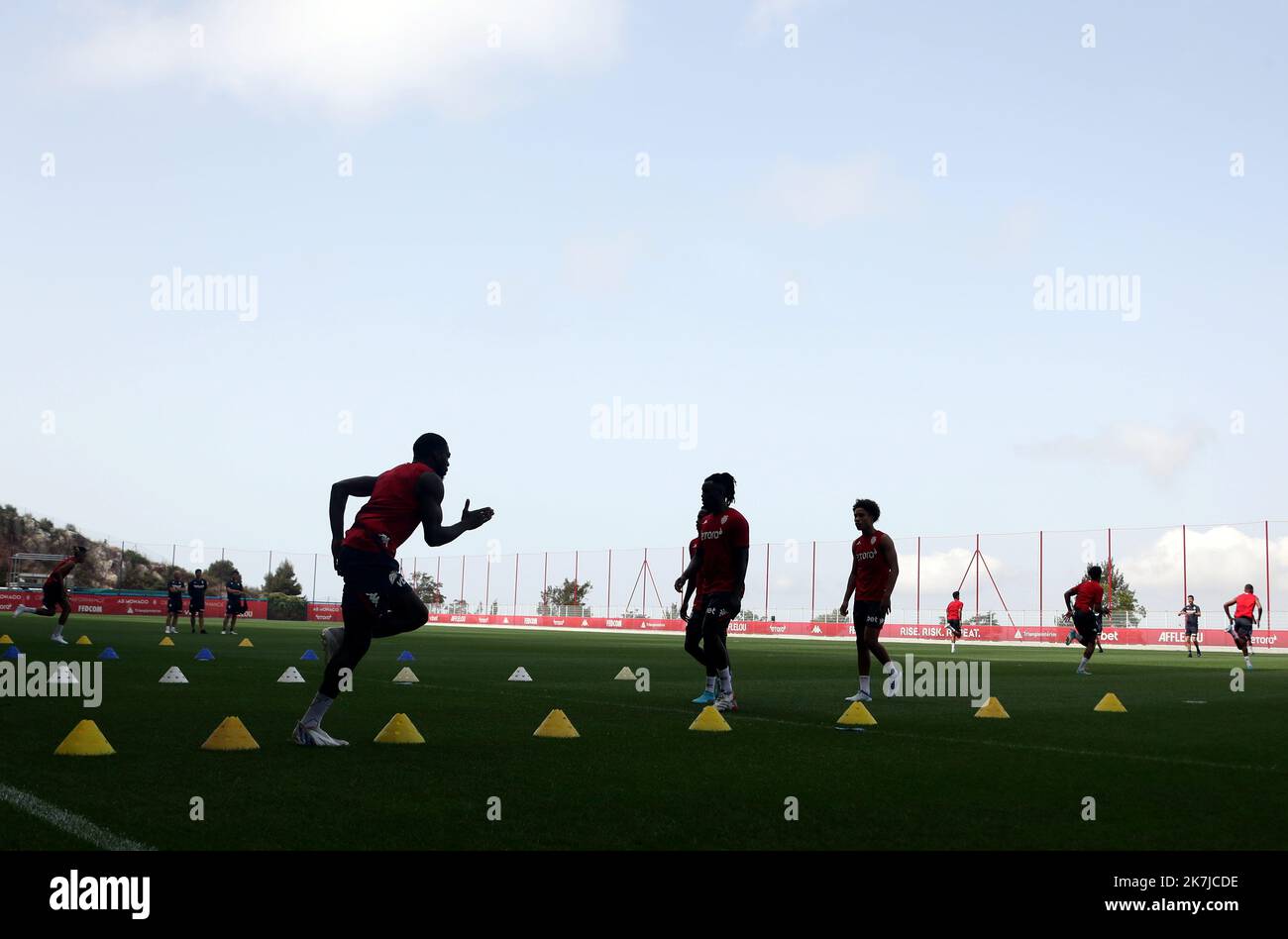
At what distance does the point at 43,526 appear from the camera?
106m

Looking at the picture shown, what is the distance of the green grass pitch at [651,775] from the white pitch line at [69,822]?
7cm

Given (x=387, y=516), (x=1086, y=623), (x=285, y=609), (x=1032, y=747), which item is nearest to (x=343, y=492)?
(x=387, y=516)

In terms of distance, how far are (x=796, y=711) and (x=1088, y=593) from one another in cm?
1196

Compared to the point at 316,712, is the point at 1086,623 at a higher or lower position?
lower

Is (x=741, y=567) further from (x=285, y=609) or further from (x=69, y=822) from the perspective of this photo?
(x=285, y=609)

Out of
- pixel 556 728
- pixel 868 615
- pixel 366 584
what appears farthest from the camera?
pixel 868 615

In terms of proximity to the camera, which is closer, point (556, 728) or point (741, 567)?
point (556, 728)

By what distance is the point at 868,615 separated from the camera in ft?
43.0

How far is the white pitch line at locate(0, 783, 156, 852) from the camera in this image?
4.84 m

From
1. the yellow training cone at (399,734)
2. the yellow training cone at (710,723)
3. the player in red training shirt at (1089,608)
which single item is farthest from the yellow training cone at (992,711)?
the player in red training shirt at (1089,608)

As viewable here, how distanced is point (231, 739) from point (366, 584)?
132 centimetres

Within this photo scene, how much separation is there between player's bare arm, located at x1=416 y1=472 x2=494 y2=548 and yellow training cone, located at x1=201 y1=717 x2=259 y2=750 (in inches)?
68.1

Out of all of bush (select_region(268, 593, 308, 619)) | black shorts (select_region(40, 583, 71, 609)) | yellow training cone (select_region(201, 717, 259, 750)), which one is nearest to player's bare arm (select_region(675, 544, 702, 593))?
yellow training cone (select_region(201, 717, 259, 750))
